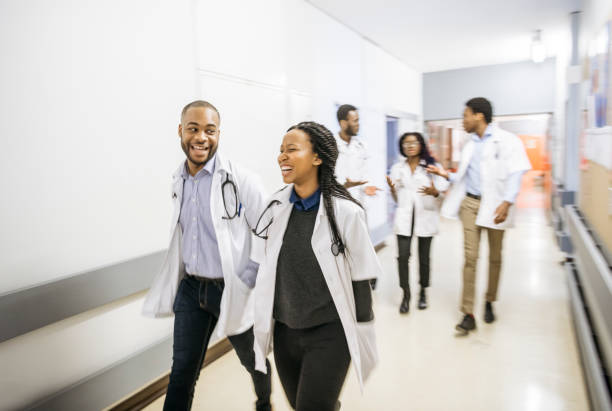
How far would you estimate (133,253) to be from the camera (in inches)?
100

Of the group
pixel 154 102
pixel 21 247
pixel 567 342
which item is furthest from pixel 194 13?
pixel 567 342

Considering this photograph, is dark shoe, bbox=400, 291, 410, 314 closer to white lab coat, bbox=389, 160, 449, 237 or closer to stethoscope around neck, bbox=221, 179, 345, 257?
white lab coat, bbox=389, 160, 449, 237

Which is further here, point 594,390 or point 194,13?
point 194,13

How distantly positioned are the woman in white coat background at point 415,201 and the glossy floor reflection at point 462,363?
1.59 ft

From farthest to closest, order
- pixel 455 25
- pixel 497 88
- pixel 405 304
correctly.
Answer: pixel 497 88
pixel 455 25
pixel 405 304

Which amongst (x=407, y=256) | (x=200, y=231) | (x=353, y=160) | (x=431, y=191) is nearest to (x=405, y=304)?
(x=407, y=256)

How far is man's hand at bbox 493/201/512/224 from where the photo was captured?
314 centimetres

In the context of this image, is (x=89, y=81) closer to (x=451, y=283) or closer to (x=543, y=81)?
(x=451, y=283)

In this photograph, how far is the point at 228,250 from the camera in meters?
1.91

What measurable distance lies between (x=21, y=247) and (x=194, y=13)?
6.35 ft

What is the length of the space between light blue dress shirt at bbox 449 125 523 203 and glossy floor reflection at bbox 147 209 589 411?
1.16 m

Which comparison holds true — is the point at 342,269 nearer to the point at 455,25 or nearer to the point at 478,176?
the point at 478,176

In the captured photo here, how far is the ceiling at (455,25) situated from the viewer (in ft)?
16.3

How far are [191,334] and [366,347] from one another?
83 centimetres
